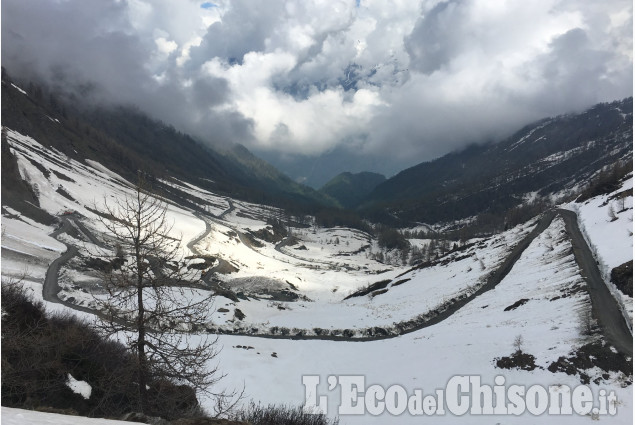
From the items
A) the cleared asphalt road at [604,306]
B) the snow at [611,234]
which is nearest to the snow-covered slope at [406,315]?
the snow at [611,234]

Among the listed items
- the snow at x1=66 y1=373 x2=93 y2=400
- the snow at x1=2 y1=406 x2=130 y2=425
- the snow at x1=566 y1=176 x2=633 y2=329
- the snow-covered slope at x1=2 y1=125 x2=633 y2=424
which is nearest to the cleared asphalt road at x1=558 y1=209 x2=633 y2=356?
the snow at x1=566 y1=176 x2=633 y2=329

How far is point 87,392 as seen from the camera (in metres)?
13.2

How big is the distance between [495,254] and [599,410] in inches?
1952

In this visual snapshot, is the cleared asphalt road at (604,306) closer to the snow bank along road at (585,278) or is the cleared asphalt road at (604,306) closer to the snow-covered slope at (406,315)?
the snow bank along road at (585,278)

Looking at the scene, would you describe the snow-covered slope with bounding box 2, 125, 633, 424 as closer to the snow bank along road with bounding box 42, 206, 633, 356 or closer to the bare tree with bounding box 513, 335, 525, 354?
the bare tree with bounding box 513, 335, 525, 354

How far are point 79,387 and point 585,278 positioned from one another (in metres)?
39.9

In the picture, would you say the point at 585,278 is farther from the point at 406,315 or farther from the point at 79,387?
the point at 79,387

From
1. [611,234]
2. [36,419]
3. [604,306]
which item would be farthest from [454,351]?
[611,234]

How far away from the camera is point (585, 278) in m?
31.4

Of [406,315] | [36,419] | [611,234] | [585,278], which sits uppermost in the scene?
[611,234]

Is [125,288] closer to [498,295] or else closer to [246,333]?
[246,333]

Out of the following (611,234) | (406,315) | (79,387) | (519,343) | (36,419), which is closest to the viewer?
(36,419)

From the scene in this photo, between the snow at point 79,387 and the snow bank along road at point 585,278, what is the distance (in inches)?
449

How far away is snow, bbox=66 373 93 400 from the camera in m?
12.9
